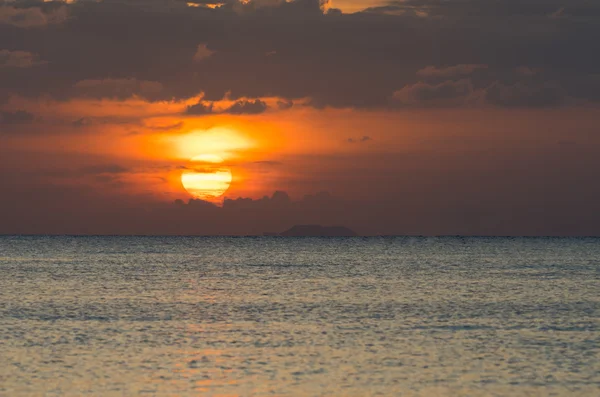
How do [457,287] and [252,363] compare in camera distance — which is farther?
[457,287]

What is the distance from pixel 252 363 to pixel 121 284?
51.8m

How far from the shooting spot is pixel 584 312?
2366 inches

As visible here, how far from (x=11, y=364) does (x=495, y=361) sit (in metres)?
20.5

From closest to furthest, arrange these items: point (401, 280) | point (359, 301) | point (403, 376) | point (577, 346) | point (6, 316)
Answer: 1. point (403, 376)
2. point (577, 346)
3. point (6, 316)
4. point (359, 301)
5. point (401, 280)

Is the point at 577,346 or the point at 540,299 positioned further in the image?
the point at 540,299

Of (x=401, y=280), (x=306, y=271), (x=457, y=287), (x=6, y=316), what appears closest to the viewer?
(x=6, y=316)

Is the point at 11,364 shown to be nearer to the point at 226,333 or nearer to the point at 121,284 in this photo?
the point at 226,333

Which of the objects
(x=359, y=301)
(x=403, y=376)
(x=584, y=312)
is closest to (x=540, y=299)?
(x=584, y=312)

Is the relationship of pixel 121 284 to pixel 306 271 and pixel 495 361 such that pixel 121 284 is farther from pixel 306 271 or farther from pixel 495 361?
pixel 495 361

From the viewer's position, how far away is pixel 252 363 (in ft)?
124

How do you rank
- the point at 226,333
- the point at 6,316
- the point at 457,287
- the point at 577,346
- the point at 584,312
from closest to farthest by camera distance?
the point at 577,346
the point at 226,333
the point at 6,316
the point at 584,312
the point at 457,287

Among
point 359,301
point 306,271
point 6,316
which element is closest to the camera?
point 6,316

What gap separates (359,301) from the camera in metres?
67.7

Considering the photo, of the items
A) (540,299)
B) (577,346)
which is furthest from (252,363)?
(540,299)
